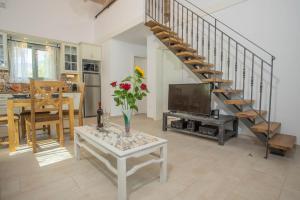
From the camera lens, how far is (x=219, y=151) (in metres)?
2.56

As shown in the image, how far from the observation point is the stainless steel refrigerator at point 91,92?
17.7 ft

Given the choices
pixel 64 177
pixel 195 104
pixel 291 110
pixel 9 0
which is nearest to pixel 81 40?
pixel 9 0

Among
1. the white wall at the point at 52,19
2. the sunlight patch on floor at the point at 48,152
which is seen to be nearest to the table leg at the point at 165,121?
the sunlight patch on floor at the point at 48,152

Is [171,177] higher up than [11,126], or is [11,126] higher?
[11,126]

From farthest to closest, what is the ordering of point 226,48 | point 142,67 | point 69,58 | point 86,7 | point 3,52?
point 142,67, point 86,7, point 69,58, point 3,52, point 226,48

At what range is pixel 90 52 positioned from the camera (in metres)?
5.51

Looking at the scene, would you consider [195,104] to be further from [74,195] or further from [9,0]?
[9,0]

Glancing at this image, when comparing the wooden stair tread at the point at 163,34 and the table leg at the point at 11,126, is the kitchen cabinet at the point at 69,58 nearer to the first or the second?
the table leg at the point at 11,126

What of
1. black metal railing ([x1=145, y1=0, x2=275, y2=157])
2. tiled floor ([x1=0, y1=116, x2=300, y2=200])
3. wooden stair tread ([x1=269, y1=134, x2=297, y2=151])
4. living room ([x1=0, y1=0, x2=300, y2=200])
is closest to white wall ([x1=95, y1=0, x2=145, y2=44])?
living room ([x1=0, y1=0, x2=300, y2=200])

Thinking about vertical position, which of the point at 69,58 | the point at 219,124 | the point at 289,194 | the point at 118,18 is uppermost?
the point at 118,18

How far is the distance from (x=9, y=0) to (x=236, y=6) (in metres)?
5.63

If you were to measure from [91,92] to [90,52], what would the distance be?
1.33m

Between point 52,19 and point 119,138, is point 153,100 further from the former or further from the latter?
point 52,19

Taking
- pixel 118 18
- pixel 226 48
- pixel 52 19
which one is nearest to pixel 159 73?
pixel 226 48
